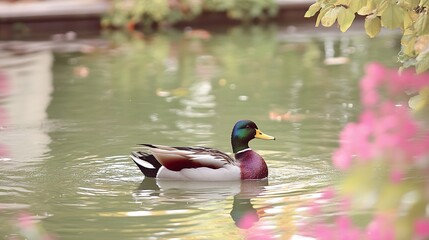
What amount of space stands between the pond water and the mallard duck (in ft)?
0.25

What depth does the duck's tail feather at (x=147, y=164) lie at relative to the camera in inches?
310

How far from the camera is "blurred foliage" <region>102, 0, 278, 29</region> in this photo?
22.0m

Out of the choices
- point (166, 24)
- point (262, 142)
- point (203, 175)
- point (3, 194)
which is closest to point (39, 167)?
point (3, 194)

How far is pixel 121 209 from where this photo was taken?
705cm

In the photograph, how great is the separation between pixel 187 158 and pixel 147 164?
0.36 meters

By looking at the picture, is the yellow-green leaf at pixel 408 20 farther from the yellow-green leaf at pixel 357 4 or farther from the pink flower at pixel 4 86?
the pink flower at pixel 4 86

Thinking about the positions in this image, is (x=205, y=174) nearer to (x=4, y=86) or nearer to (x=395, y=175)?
(x=395, y=175)

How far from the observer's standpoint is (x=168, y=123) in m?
10.7

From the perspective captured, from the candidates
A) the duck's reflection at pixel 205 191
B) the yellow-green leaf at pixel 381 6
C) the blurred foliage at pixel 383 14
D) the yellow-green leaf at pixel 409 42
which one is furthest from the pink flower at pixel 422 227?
the duck's reflection at pixel 205 191

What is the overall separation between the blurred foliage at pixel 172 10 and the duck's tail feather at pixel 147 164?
550 inches

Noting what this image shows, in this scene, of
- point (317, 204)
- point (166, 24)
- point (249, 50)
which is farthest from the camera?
point (166, 24)

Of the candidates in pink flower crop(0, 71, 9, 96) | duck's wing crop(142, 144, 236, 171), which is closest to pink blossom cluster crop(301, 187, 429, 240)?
duck's wing crop(142, 144, 236, 171)

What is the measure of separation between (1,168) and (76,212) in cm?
175

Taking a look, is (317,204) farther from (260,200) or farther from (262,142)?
(262,142)
